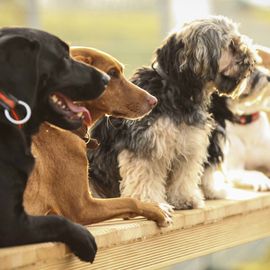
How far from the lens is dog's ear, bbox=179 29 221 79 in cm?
277

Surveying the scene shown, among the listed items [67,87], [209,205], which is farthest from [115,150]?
[67,87]

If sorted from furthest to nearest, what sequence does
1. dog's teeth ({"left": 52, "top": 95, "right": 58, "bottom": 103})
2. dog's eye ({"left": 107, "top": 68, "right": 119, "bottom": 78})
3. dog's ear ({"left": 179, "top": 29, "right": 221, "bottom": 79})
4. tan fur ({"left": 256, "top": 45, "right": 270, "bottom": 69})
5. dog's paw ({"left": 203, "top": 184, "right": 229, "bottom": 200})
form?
tan fur ({"left": 256, "top": 45, "right": 270, "bottom": 69}), dog's paw ({"left": 203, "top": 184, "right": 229, "bottom": 200}), dog's ear ({"left": 179, "top": 29, "right": 221, "bottom": 79}), dog's eye ({"left": 107, "top": 68, "right": 119, "bottom": 78}), dog's teeth ({"left": 52, "top": 95, "right": 58, "bottom": 103})

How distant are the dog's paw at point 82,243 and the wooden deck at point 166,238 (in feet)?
0.11

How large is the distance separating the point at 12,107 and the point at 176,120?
3.27 ft

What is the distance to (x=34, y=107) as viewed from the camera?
1.99m

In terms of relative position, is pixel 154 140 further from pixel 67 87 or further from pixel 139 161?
pixel 67 87

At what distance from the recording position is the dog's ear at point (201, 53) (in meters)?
2.77

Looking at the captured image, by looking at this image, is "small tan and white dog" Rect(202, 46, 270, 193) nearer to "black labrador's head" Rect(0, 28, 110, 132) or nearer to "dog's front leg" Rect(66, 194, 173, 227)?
"dog's front leg" Rect(66, 194, 173, 227)

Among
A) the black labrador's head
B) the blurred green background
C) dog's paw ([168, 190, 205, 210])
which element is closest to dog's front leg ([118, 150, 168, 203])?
dog's paw ([168, 190, 205, 210])

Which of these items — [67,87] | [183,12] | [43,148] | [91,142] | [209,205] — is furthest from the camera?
[183,12]

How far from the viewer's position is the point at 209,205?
307 centimetres

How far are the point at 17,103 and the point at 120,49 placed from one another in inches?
235

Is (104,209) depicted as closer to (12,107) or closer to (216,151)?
(12,107)

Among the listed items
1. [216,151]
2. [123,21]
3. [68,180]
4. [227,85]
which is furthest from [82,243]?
[123,21]
